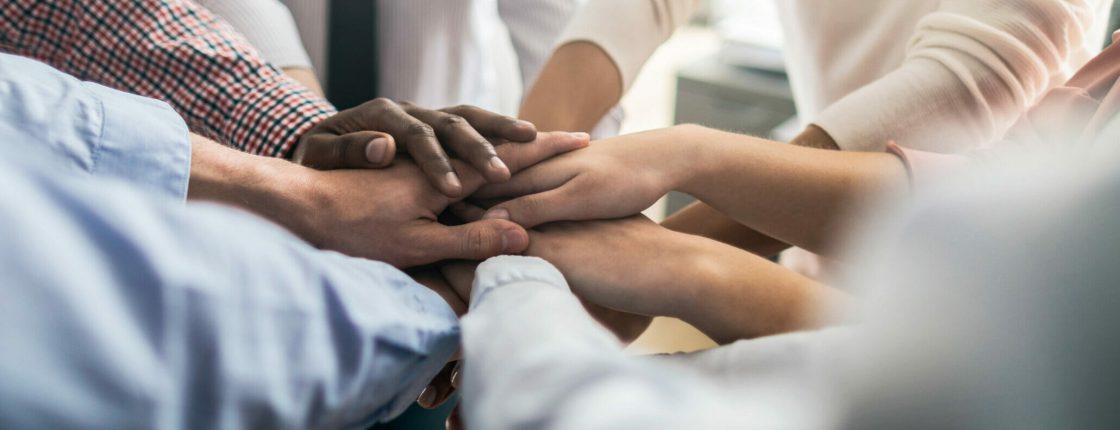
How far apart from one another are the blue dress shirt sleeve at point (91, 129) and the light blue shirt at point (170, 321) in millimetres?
170

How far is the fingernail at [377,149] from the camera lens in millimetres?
723

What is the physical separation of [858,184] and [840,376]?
410mm

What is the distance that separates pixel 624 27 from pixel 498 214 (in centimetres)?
44

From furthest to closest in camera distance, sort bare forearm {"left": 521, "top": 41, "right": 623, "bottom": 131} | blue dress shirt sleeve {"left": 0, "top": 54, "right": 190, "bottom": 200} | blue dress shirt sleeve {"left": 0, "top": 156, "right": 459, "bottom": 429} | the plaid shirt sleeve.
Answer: bare forearm {"left": 521, "top": 41, "right": 623, "bottom": 131}, the plaid shirt sleeve, blue dress shirt sleeve {"left": 0, "top": 54, "right": 190, "bottom": 200}, blue dress shirt sleeve {"left": 0, "top": 156, "right": 459, "bottom": 429}

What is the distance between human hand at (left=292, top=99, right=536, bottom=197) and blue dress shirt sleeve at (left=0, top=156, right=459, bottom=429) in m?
0.29

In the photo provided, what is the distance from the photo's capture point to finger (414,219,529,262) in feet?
2.25

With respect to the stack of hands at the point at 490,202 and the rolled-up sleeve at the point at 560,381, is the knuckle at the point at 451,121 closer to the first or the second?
the stack of hands at the point at 490,202

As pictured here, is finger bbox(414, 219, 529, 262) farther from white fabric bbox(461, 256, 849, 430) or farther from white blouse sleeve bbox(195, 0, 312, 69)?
white blouse sleeve bbox(195, 0, 312, 69)

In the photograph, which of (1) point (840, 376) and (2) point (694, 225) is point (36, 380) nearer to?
(1) point (840, 376)

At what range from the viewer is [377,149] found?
723 mm

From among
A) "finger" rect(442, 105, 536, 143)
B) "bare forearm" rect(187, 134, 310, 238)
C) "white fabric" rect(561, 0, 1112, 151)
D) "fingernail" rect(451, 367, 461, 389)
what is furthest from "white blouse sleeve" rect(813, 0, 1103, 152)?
"bare forearm" rect(187, 134, 310, 238)

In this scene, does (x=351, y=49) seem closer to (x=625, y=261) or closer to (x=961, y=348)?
(x=625, y=261)

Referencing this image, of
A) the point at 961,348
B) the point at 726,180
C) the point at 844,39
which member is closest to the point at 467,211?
the point at 726,180

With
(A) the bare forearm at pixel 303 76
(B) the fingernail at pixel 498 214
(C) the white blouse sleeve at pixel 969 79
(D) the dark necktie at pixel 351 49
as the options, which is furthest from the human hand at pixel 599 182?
(D) the dark necktie at pixel 351 49
